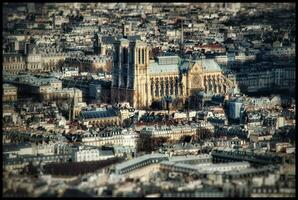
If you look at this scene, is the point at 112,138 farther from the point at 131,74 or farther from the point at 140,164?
the point at 131,74

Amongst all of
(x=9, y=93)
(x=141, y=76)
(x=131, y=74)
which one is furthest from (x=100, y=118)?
(x=9, y=93)

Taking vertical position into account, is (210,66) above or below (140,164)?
above

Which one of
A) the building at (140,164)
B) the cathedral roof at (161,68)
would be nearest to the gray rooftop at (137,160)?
the building at (140,164)

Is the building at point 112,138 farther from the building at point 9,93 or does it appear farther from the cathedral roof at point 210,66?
the cathedral roof at point 210,66

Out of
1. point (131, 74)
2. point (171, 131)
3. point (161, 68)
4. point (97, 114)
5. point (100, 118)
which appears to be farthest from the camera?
point (161, 68)

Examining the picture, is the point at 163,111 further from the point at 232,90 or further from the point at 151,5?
the point at 151,5

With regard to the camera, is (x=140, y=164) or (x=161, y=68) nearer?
(x=140, y=164)

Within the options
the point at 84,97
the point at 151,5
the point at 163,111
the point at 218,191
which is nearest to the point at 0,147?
the point at 218,191

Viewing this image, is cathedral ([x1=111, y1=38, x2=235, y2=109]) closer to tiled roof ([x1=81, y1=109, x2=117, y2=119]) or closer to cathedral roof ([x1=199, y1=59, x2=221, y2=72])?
cathedral roof ([x1=199, y1=59, x2=221, y2=72])
